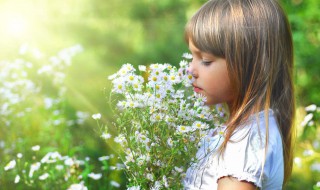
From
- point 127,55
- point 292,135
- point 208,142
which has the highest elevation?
point 127,55

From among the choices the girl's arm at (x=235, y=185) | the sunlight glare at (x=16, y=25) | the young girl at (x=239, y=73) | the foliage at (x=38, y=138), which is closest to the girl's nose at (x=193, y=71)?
the young girl at (x=239, y=73)

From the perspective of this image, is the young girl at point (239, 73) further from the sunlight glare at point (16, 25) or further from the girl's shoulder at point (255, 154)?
the sunlight glare at point (16, 25)

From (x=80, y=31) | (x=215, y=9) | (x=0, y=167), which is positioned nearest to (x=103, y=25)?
(x=80, y=31)

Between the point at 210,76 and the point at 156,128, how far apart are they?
26 cm

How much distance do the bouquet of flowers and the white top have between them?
0.24 ft

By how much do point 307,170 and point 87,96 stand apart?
184 cm

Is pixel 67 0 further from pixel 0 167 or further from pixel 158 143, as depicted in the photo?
pixel 158 143

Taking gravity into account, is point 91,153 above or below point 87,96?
below

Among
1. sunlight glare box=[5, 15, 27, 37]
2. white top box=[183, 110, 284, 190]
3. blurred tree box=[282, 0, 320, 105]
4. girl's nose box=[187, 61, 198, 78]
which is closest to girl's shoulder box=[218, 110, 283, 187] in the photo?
white top box=[183, 110, 284, 190]

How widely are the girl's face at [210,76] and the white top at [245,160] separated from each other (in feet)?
0.43

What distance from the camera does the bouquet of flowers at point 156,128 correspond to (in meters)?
1.65

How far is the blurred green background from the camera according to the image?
303 cm

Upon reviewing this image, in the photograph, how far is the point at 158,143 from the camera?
1.67 metres

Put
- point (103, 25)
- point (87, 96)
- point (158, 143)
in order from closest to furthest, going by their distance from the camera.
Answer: point (158, 143) → point (87, 96) → point (103, 25)
